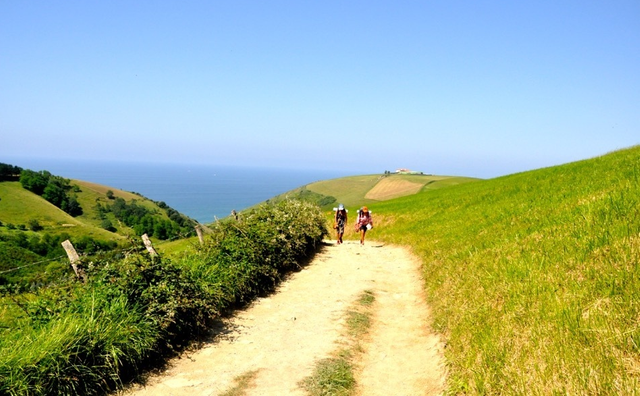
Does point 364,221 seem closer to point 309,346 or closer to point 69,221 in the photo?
point 309,346

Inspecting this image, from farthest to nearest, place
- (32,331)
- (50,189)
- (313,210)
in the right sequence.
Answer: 1. (50,189)
2. (313,210)
3. (32,331)

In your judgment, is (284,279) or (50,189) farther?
(50,189)

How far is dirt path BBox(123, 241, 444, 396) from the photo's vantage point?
638 centimetres

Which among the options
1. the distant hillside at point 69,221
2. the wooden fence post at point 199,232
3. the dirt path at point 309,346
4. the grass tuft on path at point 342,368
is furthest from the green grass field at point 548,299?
the distant hillside at point 69,221

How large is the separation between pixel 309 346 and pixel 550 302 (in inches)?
184

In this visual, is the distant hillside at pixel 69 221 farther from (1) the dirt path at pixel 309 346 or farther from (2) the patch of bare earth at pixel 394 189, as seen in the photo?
(2) the patch of bare earth at pixel 394 189

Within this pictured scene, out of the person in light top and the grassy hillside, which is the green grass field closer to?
the grassy hillside

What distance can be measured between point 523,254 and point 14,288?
34.3 ft

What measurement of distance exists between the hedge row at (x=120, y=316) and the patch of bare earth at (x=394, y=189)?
7765cm

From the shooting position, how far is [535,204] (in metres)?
14.1

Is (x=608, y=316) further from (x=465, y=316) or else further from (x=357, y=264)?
(x=357, y=264)

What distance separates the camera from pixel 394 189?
99.8 metres

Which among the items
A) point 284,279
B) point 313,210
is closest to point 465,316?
point 284,279

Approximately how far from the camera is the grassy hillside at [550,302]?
14.1 ft
